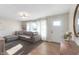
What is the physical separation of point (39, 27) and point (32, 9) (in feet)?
1.02

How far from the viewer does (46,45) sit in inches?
54.1

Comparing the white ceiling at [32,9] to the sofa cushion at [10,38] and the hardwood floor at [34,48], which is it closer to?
the sofa cushion at [10,38]

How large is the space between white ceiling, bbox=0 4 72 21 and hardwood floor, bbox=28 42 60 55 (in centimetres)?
49

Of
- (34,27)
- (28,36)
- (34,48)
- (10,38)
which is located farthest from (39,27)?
(10,38)

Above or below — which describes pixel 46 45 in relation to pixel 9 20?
below

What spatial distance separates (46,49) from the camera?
1.33m

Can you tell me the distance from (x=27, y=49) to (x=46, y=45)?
0.31 meters

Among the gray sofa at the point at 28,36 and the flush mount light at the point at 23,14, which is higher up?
the flush mount light at the point at 23,14

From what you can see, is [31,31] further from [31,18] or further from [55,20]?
[55,20]

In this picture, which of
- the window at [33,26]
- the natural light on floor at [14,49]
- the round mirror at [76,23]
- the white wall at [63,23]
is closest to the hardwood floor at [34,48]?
the natural light on floor at [14,49]

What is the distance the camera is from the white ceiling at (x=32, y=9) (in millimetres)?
1264

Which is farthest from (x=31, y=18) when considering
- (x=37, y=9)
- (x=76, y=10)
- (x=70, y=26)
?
(x=76, y=10)
